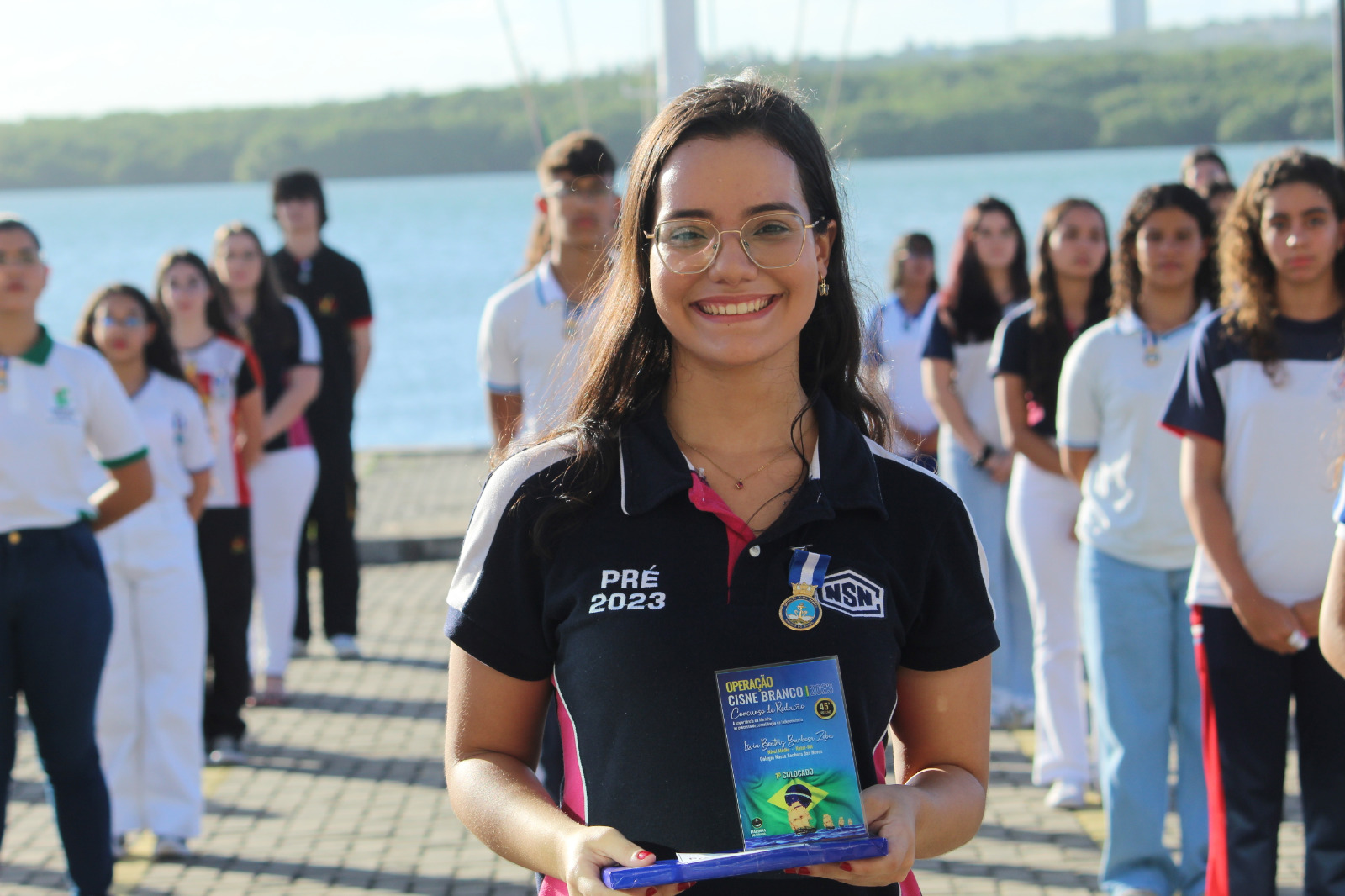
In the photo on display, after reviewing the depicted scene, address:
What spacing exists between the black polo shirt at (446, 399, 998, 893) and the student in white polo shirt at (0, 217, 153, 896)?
9.03 ft

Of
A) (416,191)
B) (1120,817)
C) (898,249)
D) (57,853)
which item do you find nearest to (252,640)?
(57,853)

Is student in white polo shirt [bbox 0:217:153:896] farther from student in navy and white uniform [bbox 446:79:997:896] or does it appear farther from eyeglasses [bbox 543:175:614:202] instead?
student in navy and white uniform [bbox 446:79:997:896]

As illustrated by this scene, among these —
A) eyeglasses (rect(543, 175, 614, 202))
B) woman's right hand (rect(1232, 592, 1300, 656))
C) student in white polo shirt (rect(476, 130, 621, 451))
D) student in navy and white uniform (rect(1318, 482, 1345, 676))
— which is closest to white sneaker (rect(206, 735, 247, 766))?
student in white polo shirt (rect(476, 130, 621, 451))

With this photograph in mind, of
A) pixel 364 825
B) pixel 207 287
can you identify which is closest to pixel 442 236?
pixel 207 287

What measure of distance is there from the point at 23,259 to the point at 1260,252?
3671 mm

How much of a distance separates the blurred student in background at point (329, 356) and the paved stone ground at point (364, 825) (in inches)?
25.0

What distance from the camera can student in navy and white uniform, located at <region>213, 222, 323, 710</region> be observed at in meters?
7.43

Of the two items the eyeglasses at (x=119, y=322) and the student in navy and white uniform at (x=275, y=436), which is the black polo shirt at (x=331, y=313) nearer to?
the student in navy and white uniform at (x=275, y=436)

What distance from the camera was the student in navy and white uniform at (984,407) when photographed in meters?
6.63

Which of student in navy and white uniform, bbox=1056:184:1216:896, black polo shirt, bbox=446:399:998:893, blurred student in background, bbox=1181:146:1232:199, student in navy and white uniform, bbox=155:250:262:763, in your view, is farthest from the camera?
blurred student in background, bbox=1181:146:1232:199

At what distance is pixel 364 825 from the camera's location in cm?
575

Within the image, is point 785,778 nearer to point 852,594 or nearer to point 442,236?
point 852,594

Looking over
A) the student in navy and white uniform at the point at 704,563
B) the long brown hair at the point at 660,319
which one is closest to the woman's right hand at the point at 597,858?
the student in navy and white uniform at the point at 704,563

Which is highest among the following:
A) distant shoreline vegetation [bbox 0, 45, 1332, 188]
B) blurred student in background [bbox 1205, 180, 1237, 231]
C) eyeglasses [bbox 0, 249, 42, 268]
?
distant shoreline vegetation [bbox 0, 45, 1332, 188]
